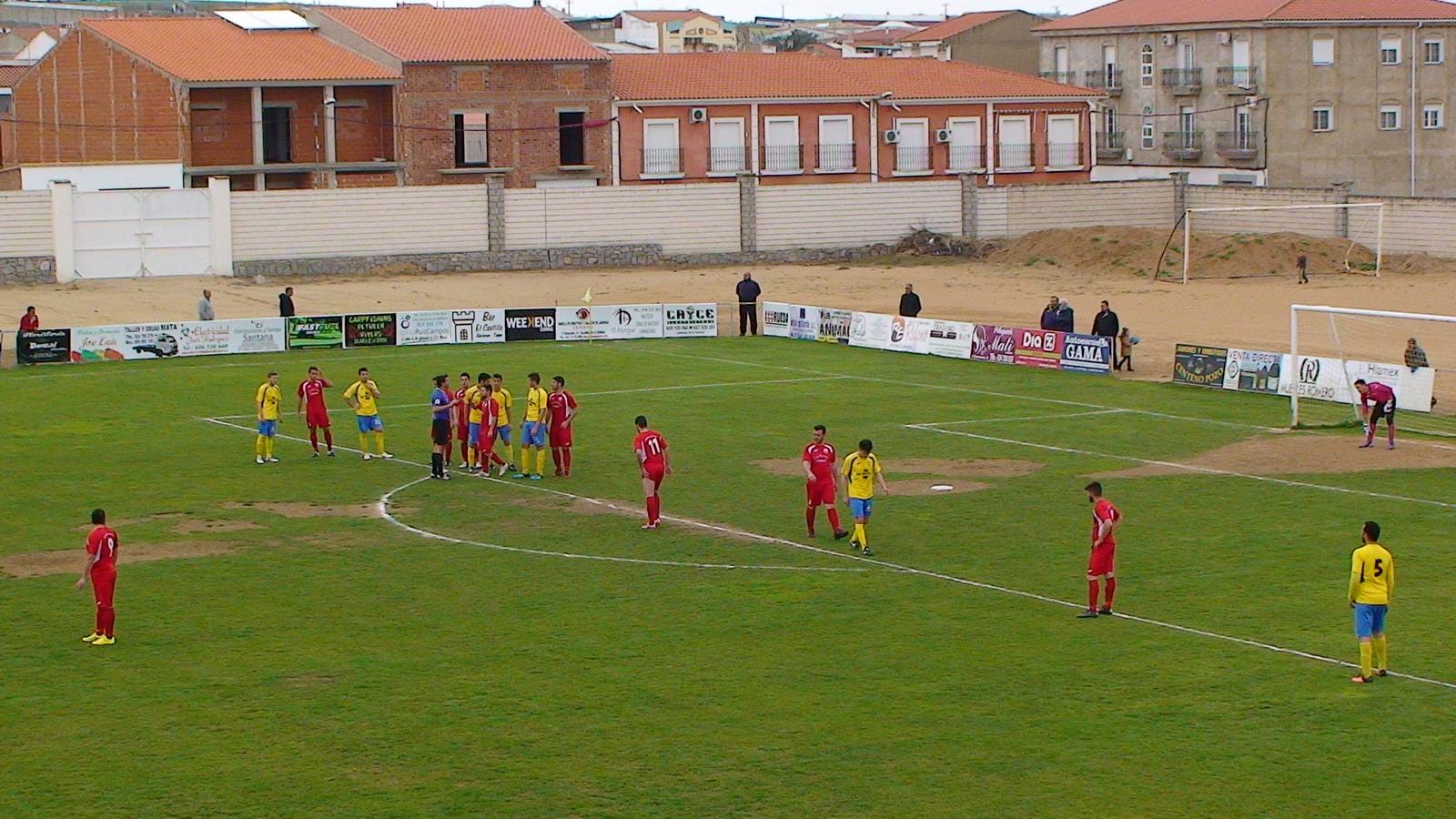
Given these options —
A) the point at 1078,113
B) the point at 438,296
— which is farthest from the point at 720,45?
the point at 438,296

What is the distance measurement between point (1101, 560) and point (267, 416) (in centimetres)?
1761

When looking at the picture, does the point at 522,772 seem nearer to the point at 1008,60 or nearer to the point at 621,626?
the point at 621,626

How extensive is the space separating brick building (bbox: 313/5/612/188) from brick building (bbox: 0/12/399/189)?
3.70ft

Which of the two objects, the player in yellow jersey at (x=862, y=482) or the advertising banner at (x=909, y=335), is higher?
the advertising banner at (x=909, y=335)

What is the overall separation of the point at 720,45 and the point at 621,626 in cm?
14397

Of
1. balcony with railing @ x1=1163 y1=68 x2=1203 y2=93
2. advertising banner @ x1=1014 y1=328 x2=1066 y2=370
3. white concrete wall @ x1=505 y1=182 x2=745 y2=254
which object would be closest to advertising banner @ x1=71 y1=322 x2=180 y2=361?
white concrete wall @ x1=505 y1=182 x2=745 y2=254

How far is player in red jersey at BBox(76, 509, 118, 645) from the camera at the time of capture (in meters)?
21.7

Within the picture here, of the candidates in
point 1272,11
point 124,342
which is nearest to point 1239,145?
point 1272,11

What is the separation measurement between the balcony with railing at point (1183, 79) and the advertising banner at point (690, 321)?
44.6 meters

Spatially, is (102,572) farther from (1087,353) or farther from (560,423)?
(1087,353)

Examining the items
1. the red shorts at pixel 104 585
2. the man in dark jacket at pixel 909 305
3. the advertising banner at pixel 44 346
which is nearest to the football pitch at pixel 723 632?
the red shorts at pixel 104 585

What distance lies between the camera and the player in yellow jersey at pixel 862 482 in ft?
86.0

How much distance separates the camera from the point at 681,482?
1288 inches

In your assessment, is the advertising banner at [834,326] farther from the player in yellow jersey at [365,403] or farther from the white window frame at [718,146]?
the white window frame at [718,146]
